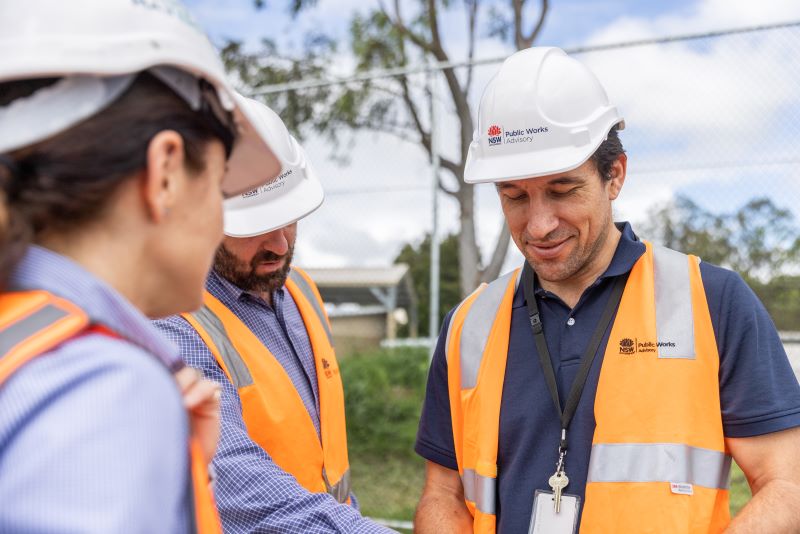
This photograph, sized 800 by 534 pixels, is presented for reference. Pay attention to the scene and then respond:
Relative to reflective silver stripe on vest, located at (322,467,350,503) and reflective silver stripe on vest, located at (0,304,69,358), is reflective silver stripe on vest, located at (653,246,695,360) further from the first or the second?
reflective silver stripe on vest, located at (0,304,69,358)

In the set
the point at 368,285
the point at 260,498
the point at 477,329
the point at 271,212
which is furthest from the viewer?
the point at 368,285

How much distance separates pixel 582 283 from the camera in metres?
2.54

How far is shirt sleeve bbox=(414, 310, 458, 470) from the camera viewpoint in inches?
105

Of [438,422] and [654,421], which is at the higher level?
[654,421]

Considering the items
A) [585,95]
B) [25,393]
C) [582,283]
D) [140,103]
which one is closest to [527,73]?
[585,95]

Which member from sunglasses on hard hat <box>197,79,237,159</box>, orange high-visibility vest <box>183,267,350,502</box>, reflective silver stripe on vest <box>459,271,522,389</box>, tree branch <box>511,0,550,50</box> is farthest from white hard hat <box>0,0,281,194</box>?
tree branch <box>511,0,550,50</box>

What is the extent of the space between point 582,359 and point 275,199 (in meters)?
1.23

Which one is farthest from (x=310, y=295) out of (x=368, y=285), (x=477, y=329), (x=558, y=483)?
(x=368, y=285)

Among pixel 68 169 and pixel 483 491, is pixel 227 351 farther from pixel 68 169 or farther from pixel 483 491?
pixel 68 169

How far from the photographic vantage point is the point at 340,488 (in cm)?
284

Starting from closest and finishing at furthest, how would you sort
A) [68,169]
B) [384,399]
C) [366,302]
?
[68,169] → [384,399] → [366,302]

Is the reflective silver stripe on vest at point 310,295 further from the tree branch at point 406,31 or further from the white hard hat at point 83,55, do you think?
the tree branch at point 406,31

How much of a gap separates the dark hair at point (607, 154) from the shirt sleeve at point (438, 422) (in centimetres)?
79

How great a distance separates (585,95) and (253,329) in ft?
4.54
